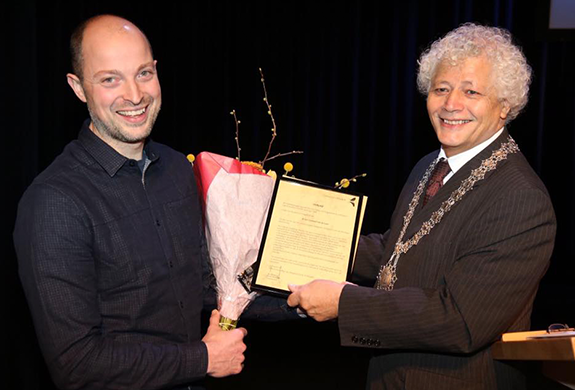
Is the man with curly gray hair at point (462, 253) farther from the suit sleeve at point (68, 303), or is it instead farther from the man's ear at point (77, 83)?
the man's ear at point (77, 83)

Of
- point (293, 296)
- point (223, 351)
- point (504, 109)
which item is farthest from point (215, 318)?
point (504, 109)

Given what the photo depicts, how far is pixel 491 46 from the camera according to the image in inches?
76.8

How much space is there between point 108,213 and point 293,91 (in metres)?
4.84

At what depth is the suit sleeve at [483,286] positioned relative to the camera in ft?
5.62

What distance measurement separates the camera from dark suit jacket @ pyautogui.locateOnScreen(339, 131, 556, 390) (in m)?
1.72

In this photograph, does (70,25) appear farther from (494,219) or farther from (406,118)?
(494,219)

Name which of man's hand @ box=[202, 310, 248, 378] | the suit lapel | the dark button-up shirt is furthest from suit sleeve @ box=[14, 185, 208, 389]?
the suit lapel

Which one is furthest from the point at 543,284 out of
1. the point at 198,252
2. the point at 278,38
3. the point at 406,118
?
the point at 198,252

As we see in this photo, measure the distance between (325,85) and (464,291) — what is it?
186 inches

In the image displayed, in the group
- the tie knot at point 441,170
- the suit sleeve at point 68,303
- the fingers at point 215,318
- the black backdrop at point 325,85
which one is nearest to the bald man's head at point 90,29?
the suit sleeve at point 68,303

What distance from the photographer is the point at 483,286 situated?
1717 millimetres

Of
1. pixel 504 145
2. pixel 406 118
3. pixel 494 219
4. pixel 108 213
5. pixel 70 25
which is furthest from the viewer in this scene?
pixel 406 118

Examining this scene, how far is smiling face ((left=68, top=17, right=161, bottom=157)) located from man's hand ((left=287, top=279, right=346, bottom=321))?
68 centimetres

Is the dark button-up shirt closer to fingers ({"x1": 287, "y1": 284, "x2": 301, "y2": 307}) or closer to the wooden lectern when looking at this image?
fingers ({"x1": 287, "y1": 284, "x2": 301, "y2": 307})
